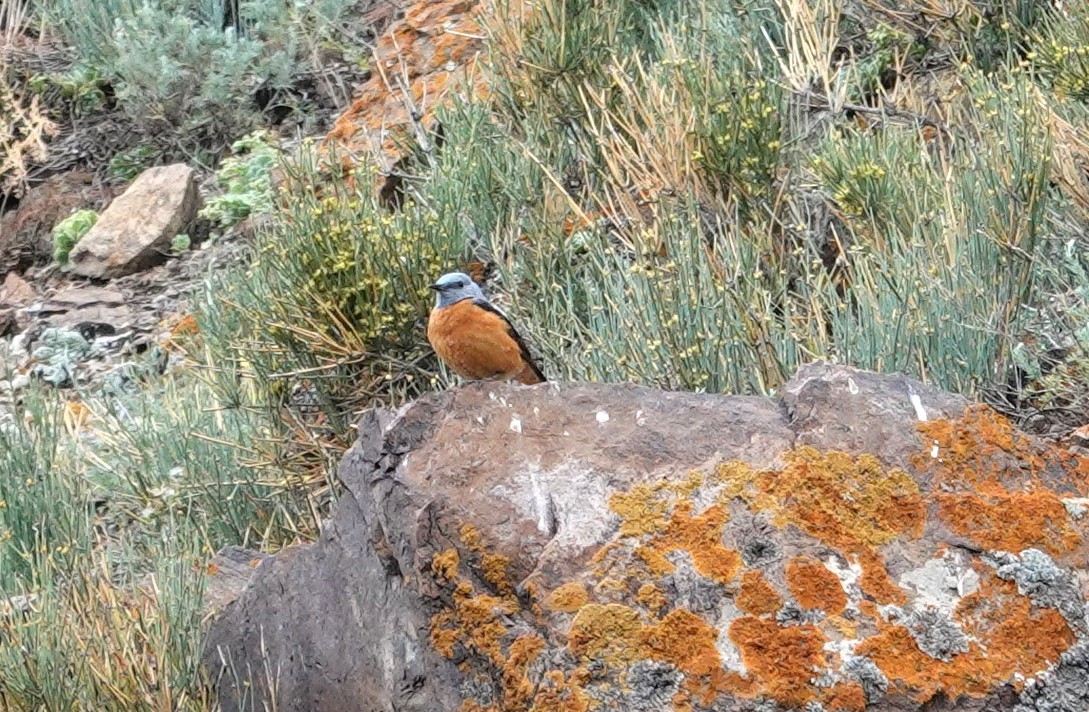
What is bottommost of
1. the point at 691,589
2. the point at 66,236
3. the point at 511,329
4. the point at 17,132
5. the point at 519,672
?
the point at 66,236

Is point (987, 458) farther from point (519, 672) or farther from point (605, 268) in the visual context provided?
point (605, 268)

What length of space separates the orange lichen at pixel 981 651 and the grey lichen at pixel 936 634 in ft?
0.04

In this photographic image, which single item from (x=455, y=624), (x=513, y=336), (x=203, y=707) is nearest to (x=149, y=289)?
(x=513, y=336)

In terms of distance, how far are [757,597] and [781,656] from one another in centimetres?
15

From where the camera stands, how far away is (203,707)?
3.84 meters

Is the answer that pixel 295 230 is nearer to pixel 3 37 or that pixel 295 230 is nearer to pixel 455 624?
pixel 455 624

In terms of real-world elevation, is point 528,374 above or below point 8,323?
above

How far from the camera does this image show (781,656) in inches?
121

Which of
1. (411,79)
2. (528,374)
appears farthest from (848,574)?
A: (411,79)

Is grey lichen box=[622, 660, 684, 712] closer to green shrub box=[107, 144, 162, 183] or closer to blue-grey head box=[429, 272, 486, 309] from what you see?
blue-grey head box=[429, 272, 486, 309]

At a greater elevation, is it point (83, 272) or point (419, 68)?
point (419, 68)

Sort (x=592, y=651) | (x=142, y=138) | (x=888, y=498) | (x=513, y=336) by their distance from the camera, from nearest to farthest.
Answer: (x=592, y=651)
(x=888, y=498)
(x=513, y=336)
(x=142, y=138)

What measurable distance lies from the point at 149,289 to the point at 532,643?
6136mm

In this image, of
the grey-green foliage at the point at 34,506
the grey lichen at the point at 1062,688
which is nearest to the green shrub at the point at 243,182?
the grey-green foliage at the point at 34,506
